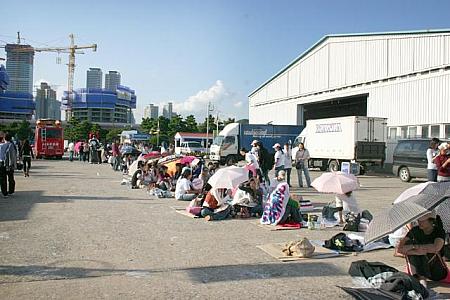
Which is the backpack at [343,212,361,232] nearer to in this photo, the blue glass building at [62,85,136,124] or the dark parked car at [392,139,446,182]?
the dark parked car at [392,139,446,182]

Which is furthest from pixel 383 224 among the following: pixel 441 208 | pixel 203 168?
pixel 203 168

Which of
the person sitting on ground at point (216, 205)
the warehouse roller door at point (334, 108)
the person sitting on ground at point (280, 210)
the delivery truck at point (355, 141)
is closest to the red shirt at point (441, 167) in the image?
the person sitting on ground at point (280, 210)

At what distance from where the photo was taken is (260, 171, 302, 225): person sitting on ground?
8859 millimetres

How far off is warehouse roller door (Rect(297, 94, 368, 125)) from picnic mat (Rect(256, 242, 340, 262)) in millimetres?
27267

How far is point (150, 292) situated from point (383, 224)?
8.80ft

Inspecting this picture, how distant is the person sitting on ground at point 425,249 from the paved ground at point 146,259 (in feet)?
2.69

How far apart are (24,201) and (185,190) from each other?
444cm

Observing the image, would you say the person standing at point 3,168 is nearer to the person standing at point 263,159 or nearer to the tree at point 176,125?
the person standing at point 263,159

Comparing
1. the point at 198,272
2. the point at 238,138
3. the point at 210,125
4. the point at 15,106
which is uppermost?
the point at 15,106

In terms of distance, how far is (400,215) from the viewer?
4473 millimetres

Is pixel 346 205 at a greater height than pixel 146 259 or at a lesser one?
greater

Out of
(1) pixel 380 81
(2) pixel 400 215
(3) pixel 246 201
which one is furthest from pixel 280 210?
(1) pixel 380 81

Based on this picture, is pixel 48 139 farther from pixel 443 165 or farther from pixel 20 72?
pixel 20 72

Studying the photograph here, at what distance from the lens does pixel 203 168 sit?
14.1 metres
